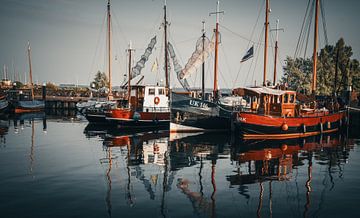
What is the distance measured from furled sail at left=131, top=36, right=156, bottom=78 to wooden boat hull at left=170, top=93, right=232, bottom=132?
1319 centimetres

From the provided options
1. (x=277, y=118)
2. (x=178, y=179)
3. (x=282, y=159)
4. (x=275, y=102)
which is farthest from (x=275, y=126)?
(x=178, y=179)

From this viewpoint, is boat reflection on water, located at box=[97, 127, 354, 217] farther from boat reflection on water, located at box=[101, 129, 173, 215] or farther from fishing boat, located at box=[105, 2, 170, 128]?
fishing boat, located at box=[105, 2, 170, 128]

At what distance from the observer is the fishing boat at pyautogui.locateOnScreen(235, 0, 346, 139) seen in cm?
2336

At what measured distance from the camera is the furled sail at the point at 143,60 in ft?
125

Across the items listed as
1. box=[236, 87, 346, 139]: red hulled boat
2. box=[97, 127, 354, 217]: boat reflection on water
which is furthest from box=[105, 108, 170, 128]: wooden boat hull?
box=[236, 87, 346, 139]: red hulled boat

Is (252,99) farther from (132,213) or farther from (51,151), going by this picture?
(132,213)

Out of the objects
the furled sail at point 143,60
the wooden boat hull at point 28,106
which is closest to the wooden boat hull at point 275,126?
the furled sail at point 143,60

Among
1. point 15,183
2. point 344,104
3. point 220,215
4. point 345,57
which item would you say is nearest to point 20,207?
point 15,183

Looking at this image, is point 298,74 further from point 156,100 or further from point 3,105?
point 3,105

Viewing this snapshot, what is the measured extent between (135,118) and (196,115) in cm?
789

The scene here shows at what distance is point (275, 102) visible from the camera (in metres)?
25.4

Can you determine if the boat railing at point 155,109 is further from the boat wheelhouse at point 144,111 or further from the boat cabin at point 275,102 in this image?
the boat cabin at point 275,102

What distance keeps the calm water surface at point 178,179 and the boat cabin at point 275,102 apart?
348cm

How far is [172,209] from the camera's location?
364 inches
